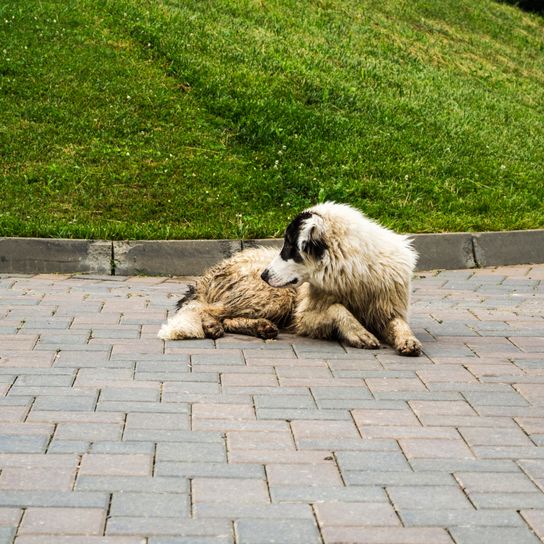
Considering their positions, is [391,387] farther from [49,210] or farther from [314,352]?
[49,210]

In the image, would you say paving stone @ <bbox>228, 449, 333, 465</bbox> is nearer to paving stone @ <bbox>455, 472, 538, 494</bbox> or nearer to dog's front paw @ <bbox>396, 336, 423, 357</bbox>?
paving stone @ <bbox>455, 472, 538, 494</bbox>

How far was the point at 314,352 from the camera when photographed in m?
6.82

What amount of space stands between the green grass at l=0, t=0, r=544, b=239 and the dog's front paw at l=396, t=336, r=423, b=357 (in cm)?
375

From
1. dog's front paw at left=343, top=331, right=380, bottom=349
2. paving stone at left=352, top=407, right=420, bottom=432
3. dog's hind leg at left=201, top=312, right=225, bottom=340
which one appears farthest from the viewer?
dog's hind leg at left=201, top=312, right=225, bottom=340

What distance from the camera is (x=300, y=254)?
7.03m

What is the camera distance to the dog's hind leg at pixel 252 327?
7.15m

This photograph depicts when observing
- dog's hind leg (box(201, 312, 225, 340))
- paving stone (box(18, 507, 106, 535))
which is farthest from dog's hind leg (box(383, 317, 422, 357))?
paving stone (box(18, 507, 106, 535))

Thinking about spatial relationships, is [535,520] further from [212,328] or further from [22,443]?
[212,328]

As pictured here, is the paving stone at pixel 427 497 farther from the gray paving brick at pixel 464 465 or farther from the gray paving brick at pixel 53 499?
the gray paving brick at pixel 53 499

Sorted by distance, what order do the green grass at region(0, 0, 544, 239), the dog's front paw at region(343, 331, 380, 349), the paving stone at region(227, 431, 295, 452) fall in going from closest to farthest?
1. the paving stone at region(227, 431, 295, 452)
2. the dog's front paw at region(343, 331, 380, 349)
3. the green grass at region(0, 0, 544, 239)

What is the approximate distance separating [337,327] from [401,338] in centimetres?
45

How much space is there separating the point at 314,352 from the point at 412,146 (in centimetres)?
666

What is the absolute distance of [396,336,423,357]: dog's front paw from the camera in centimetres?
672

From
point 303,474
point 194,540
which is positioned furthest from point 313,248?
point 194,540
